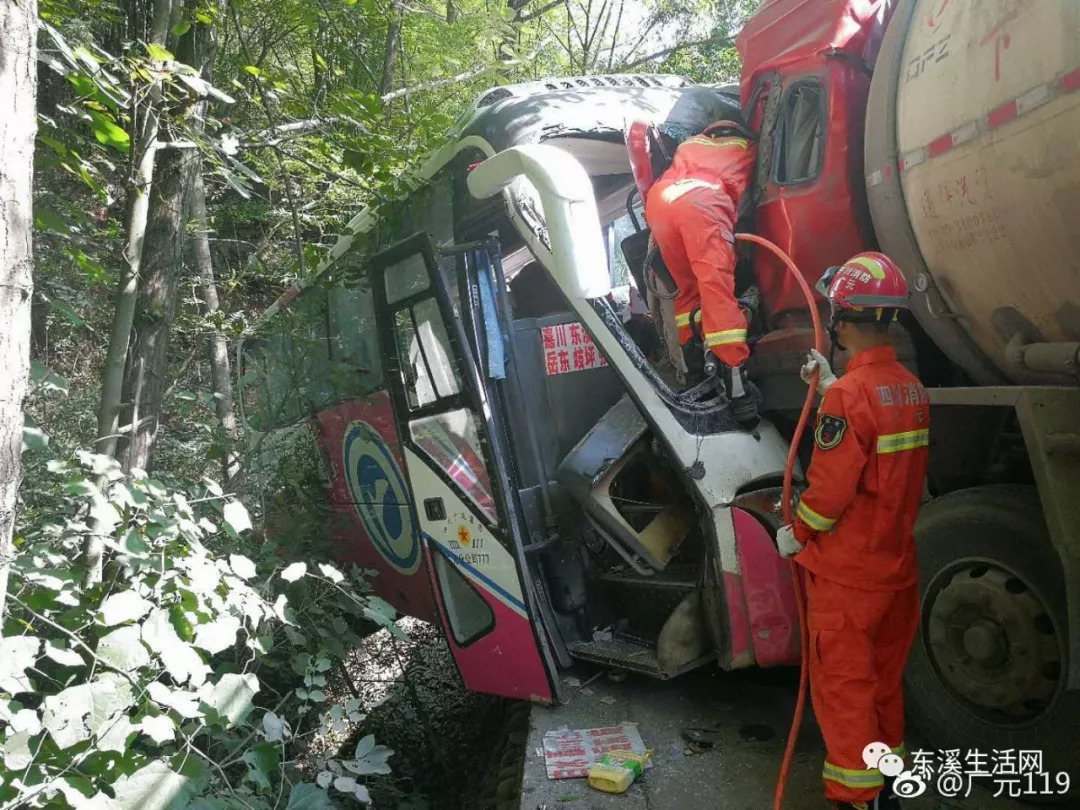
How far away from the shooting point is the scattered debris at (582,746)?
2.79 metres

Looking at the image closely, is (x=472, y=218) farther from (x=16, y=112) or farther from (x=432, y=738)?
(x=432, y=738)

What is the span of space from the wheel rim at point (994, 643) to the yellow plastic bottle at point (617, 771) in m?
1.00

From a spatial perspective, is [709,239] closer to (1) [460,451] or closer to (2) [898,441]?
(2) [898,441]

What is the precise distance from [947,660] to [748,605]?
2.14 feet

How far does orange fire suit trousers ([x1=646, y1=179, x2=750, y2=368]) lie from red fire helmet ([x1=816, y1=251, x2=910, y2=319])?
61 centimetres

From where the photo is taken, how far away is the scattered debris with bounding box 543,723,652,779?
2.79 meters

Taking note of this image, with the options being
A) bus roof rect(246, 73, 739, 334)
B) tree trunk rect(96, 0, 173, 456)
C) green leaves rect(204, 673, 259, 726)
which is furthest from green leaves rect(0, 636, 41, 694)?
bus roof rect(246, 73, 739, 334)

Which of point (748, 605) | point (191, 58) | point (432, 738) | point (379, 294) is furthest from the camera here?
point (432, 738)

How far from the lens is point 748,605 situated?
113 inches

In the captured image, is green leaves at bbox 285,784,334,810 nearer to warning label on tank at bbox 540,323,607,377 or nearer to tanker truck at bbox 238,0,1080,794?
tanker truck at bbox 238,0,1080,794

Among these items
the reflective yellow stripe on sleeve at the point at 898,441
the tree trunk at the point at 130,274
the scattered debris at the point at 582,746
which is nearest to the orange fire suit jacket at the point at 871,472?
the reflective yellow stripe on sleeve at the point at 898,441

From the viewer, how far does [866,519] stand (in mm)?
2420

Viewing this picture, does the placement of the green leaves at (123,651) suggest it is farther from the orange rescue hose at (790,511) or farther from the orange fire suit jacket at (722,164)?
the orange fire suit jacket at (722,164)

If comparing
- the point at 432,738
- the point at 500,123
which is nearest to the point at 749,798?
the point at 432,738
